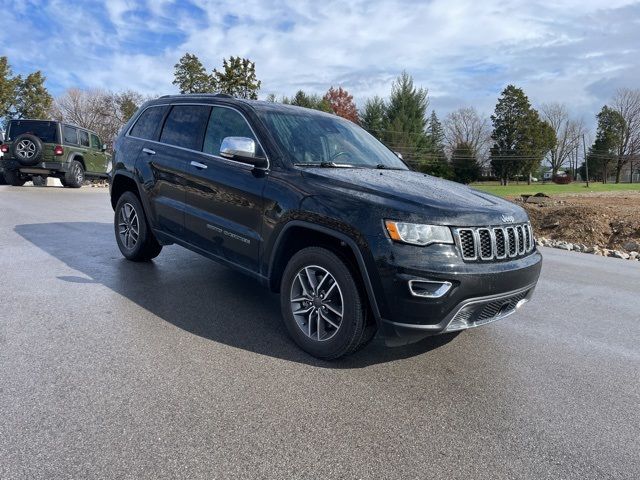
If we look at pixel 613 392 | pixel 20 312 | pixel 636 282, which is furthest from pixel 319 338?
pixel 636 282

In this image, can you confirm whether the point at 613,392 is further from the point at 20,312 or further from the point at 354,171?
the point at 20,312

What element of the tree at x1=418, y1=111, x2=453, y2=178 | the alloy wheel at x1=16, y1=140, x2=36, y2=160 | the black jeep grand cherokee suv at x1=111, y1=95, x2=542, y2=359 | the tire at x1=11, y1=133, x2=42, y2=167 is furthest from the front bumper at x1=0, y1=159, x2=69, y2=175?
the tree at x1=418, y1=111, x2=453, y2=178

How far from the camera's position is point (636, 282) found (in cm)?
679

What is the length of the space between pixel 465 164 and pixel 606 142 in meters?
30.6

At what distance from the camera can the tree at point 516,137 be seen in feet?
209

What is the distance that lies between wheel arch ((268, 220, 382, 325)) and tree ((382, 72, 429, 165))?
157ft

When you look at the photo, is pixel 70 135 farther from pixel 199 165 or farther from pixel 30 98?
pixel 30 98

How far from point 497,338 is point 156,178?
3.69m

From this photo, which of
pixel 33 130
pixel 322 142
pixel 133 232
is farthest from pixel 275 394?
pixel 33 130

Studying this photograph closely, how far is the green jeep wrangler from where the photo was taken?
49.1 feet

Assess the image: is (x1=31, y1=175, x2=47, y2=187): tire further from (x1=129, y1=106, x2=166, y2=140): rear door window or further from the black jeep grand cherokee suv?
the black jeep grand cherokee suv

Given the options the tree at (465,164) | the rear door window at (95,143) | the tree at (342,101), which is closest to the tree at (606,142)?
the tree at (465,164)

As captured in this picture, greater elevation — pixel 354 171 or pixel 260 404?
pixel 354 171

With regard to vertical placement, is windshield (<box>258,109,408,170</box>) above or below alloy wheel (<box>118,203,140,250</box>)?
above
